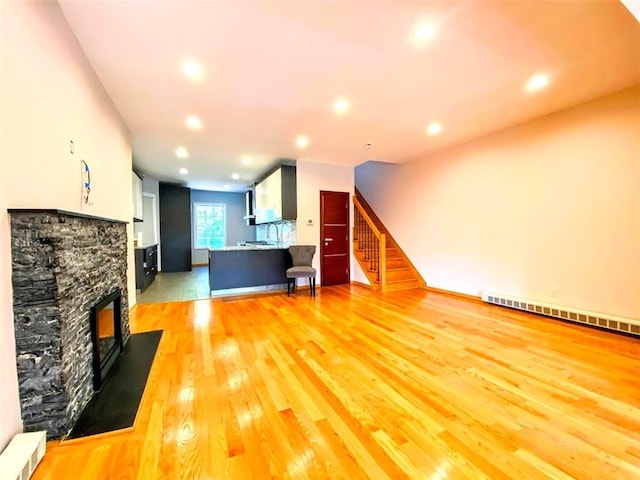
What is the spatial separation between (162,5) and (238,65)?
726mm

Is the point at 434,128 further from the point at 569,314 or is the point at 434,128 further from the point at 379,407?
the point at 379,407

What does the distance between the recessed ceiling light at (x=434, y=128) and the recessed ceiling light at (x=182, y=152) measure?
439 centimetres

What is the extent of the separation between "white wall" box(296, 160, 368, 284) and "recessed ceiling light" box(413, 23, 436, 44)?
12.2ft

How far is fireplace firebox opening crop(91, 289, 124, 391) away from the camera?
1971 mm

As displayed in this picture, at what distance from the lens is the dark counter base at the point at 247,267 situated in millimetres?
5000

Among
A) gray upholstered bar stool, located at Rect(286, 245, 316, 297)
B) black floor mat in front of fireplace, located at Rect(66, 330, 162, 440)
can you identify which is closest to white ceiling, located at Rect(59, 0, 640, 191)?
gray upholstered bar stool, located at Rect(286, 245, 316, 297)

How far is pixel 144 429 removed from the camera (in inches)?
61.9

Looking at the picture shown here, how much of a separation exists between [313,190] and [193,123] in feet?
8.85

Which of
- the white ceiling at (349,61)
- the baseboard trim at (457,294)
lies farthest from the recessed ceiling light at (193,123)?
the baseboard trim at (457,294)

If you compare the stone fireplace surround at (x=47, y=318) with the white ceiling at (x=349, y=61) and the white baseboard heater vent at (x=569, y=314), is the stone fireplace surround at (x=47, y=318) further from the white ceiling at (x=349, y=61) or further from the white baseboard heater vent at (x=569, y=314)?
the white baseboard heater vent at (x=569, y=314)

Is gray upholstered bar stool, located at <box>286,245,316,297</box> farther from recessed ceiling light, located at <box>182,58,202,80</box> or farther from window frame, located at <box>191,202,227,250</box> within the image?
window frame, located at <box>191,202,227,250</box>

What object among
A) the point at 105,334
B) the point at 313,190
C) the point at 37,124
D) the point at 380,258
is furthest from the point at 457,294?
the point at 37,124

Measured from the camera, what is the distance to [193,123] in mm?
3738

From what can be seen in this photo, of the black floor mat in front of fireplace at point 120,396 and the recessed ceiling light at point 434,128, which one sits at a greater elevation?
the recessed ceiling light at point 434,128
